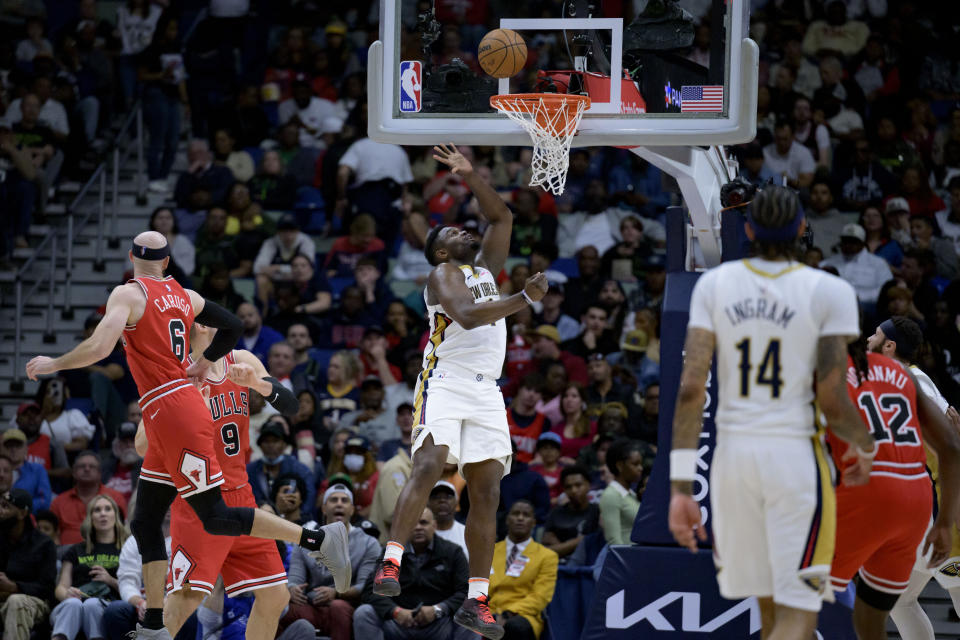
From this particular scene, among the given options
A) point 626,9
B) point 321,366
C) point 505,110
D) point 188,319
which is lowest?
point 321,366

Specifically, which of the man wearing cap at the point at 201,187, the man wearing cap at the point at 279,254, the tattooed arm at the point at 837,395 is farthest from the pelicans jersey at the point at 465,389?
the man wearing cap at the point at 201,187

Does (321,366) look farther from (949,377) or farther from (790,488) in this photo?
(790,488)

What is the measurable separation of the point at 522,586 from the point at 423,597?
84 cm

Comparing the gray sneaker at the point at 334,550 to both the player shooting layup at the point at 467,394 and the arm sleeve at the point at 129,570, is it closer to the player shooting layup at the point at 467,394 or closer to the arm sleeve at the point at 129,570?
the player shooting layup at the point at 467,394

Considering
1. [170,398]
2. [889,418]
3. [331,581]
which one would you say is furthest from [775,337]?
[331,581]

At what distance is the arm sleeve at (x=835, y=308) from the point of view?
19.0ft

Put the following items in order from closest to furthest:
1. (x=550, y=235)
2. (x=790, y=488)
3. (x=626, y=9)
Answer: (x=790, y=488), (x=626, y=9), (x=550, y=235)

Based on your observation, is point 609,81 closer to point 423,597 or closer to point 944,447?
point 944,447

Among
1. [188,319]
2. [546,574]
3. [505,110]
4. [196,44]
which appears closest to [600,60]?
[505,110]

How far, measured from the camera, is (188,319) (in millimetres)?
8531

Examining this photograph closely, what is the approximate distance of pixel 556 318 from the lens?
48.2 feet

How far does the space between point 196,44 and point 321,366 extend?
605cm

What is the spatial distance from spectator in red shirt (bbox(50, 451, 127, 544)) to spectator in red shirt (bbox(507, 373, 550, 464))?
390 centimetres

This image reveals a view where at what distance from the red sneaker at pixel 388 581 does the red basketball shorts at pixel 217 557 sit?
132cm
